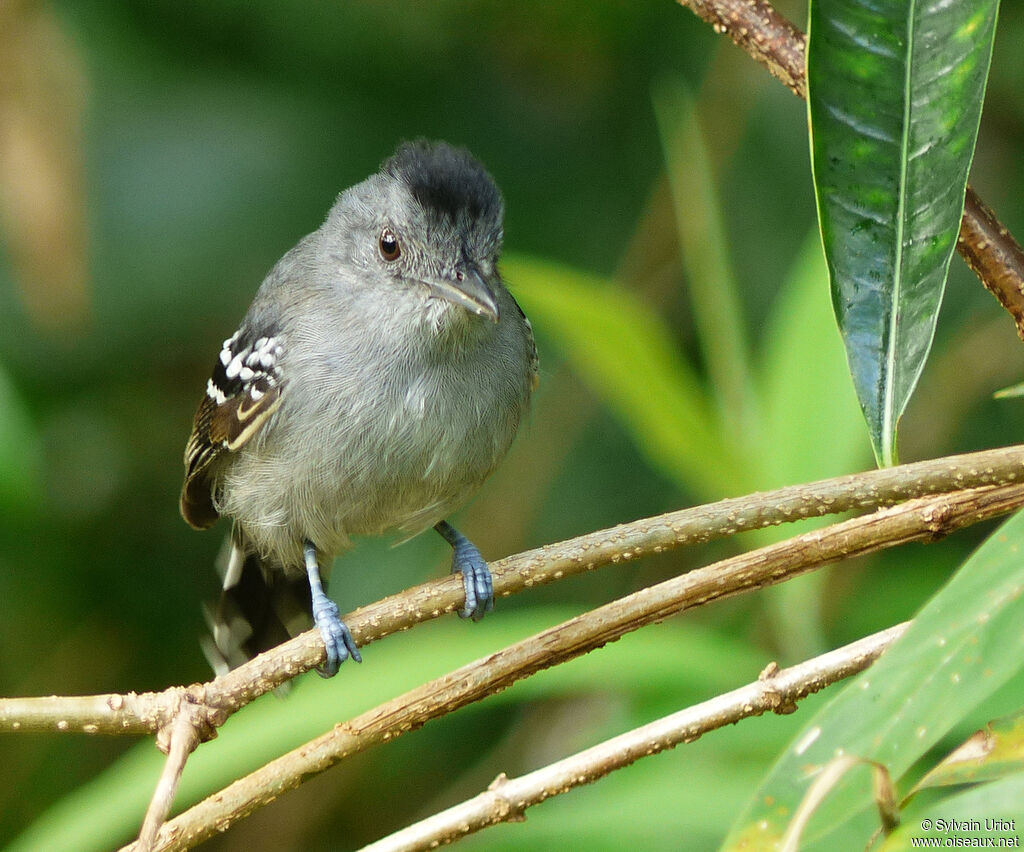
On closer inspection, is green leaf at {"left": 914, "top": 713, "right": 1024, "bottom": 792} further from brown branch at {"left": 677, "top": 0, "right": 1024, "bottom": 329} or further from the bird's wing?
the bird's wing

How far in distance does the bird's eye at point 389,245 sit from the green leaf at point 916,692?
2224 millimetres

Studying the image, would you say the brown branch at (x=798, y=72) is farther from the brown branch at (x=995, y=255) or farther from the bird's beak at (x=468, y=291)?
the bird's beak at (x=468, y=291)

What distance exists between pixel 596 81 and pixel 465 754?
10.3 ft

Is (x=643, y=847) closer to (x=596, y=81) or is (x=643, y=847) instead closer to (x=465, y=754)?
(x=465, y=754)

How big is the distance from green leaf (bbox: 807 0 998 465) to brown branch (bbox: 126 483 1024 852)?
0.80 ft

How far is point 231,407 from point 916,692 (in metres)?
2.63

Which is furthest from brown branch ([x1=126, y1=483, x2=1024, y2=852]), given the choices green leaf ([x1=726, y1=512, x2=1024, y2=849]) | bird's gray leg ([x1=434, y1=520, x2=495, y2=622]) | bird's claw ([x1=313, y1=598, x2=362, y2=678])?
bird's claw ([x1=313, y1=598, x2=362, y2=678])

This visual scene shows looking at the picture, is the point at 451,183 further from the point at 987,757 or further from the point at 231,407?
the point at 987,757

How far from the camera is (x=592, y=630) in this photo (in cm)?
207

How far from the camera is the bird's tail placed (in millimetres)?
4305

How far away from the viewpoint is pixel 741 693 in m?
1.94

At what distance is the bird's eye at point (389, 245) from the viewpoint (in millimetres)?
3508

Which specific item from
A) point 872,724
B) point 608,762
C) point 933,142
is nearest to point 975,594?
point 872,724

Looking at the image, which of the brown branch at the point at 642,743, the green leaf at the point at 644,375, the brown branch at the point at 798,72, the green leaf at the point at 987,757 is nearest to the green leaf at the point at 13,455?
the green leaf at the point at 644,375
